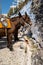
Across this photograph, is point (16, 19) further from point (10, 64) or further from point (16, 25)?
point (10, 64)

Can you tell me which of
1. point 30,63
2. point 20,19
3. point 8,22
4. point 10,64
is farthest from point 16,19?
point 30,63

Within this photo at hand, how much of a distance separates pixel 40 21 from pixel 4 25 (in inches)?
322

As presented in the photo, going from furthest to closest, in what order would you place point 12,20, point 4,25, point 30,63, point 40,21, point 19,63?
point 40,21
point 12,20
point 4,25
point 19,63
point 30,63

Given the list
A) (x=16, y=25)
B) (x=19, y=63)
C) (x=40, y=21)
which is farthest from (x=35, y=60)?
(x=40, y=21)

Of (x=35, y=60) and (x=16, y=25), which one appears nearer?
(x=35, y=60)

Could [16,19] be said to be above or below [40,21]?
above

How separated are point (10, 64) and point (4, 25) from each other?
3942 millimetres

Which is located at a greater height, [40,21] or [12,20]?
[12,20]

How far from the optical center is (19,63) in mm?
8258

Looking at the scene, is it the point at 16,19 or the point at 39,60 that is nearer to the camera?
the point at 39,60

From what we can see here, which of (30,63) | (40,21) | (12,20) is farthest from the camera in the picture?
(40,21)

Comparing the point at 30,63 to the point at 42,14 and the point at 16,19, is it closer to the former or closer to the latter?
the point at 16,19

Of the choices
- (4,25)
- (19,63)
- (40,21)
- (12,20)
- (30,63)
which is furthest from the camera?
(40,21)

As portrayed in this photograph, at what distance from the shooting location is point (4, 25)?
11.9m
